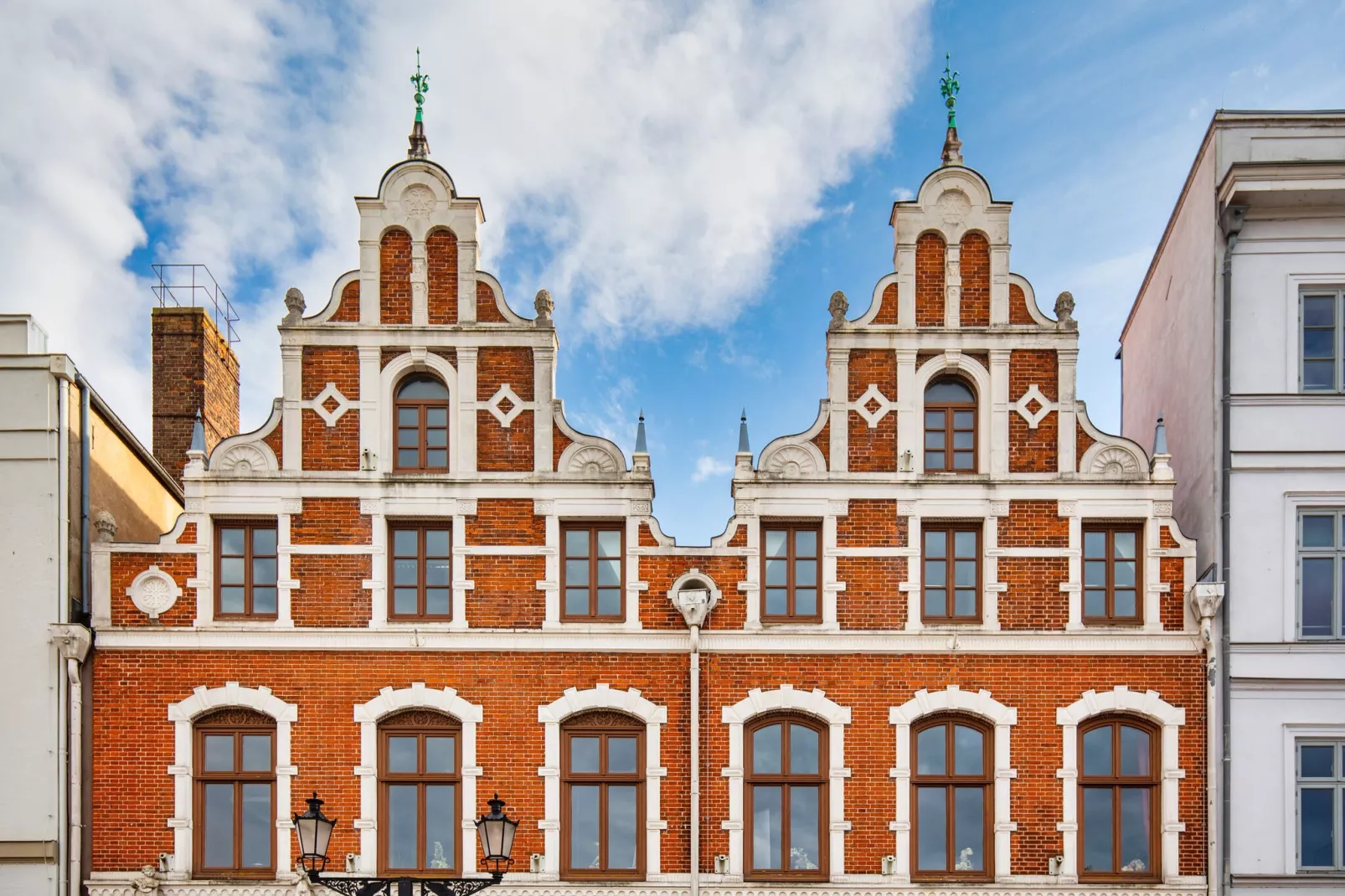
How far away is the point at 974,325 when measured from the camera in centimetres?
1630

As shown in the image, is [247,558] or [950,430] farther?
[950,430]

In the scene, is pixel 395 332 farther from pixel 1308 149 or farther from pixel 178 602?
pixel 1308 149

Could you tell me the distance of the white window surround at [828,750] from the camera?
15422mm

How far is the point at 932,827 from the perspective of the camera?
1567 centimetres

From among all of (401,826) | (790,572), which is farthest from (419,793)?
(790,572)

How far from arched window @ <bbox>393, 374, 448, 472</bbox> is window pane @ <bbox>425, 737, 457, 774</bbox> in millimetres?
3913

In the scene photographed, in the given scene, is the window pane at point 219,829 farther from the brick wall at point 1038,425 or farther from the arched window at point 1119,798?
the brick wall at point 1038,425

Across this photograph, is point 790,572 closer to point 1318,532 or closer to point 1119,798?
point 1119,798

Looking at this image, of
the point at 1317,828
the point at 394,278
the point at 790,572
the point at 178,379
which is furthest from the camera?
the point at 178,379

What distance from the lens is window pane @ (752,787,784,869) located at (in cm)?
1559

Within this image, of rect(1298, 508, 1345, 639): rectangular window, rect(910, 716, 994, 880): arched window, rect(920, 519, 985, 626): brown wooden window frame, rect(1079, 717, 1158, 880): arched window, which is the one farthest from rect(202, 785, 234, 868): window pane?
rect(1298, 508, 1345, 639): rectangular window

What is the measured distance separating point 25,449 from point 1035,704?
1490 cm

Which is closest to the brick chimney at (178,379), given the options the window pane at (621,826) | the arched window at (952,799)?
the window pane at (621,826)

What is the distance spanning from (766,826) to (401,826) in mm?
5203
